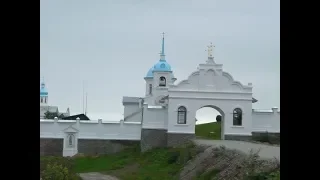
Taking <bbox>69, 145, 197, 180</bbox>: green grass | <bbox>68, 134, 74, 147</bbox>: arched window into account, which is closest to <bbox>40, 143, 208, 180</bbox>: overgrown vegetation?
<bbox>69, 145, 197, 180</bbox>: green grass

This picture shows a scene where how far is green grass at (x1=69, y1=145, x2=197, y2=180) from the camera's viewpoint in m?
16.9

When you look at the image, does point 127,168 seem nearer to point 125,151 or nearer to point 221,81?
point 125,151

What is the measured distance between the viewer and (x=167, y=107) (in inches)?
927

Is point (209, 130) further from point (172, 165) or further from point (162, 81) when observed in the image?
point (172, 165)

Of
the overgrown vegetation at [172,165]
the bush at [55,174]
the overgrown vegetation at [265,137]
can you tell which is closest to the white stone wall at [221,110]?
the overgrown vegetation at [265,137]

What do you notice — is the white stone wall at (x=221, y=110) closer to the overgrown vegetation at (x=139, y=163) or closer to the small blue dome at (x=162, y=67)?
the overgrown vegetation at (x=139, y=163)

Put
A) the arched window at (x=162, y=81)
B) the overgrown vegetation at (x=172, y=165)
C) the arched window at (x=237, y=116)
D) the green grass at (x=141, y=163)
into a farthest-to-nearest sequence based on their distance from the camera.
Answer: the arched window at (x=162, y=81) → the arched window at (x=237, y=116) → the green grass at (x=141, y=163) → the overgrown vegetation at (x=172, y=165)

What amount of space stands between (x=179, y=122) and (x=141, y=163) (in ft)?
12.3

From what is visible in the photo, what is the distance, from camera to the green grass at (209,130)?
84.8ft

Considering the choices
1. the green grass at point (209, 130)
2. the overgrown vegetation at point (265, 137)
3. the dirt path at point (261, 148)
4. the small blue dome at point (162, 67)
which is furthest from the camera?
the small blue dome at point (162, 67)

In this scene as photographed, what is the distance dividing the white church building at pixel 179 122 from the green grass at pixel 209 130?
1893mm

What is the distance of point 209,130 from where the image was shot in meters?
28.2

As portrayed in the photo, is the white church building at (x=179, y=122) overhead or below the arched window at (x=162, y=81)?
below
